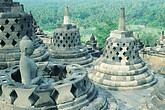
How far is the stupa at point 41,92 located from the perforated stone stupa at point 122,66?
4906 mm

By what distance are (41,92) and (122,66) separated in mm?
7512

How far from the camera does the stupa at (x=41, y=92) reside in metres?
6.88

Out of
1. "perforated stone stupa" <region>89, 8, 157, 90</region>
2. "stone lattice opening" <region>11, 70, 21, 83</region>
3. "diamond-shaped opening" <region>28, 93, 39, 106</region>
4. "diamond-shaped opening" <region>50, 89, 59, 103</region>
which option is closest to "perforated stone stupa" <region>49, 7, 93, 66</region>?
"perforated stone stupa" <region>89, 8, 157, 90</region>

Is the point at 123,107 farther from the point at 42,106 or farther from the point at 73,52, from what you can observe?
the point at 73,52

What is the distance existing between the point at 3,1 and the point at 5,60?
124 inches

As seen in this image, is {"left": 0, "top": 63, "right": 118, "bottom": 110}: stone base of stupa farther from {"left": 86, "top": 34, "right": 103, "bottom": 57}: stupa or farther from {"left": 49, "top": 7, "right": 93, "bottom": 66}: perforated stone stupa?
{"left": 86, "top": 34, "right": 103, "bottom": 57}: stupa

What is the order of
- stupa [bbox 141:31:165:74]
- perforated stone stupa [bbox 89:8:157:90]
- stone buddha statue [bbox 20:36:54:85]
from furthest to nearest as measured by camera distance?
1. stupa [bbox 141:31:165:74]
2. perforated stone stupa [bbox 89:8:157:90]
3. stone buddha statue [bbox 20:36:54:85]

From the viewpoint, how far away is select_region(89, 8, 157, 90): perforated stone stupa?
13211mm

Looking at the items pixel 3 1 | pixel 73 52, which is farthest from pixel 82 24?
pixel 3 1

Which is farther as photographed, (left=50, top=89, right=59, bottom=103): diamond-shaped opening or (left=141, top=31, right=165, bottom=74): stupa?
(left=141, top=31, right=165, bottom=74): stupa

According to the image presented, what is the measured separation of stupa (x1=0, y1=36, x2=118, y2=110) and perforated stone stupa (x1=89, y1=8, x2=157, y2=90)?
4.91 m

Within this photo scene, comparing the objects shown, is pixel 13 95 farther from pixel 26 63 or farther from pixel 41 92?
pixel 26 63

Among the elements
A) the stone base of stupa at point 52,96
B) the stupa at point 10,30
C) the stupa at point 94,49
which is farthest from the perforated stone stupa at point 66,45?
the stone base of stupa at point 52,96

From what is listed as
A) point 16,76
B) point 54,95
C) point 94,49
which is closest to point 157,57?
point 94,49
